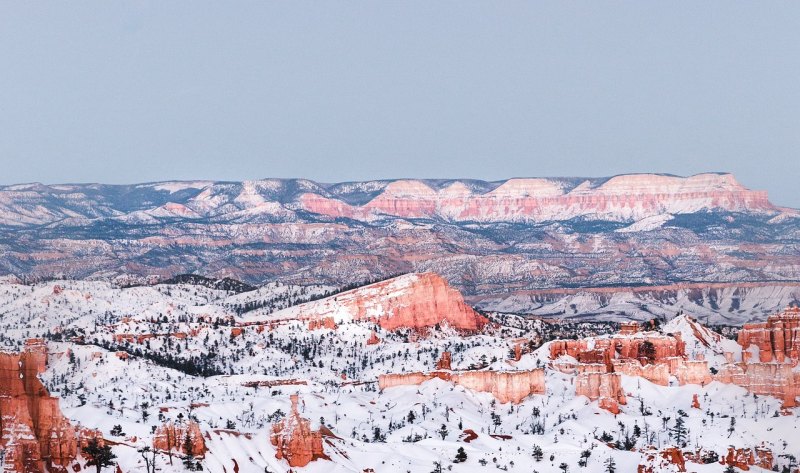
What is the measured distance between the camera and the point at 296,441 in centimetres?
9912

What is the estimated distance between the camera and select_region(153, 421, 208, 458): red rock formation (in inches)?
3671

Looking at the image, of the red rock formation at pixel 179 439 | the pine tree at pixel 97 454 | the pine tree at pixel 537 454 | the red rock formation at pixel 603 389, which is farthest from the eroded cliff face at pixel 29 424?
the red rock formation at pixel 603 389

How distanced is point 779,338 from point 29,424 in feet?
262

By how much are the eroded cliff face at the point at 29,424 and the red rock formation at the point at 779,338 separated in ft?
244

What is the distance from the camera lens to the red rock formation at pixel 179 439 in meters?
93.2

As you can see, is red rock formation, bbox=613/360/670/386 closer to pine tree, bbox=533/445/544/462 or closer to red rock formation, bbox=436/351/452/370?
red rock formation, bbox=436/351/452/370

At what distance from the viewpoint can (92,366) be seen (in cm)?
15562

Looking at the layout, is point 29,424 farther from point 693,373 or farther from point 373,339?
point 373,339

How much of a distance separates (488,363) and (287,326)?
48716 millimetres

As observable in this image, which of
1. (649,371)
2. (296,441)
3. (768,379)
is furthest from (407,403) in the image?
(296,441)

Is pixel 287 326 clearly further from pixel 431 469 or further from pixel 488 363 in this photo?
pixel 431 469

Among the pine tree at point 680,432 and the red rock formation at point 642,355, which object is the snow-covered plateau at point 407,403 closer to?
the red rock formation at point 642,355

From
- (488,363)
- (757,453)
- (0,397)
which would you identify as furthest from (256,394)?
(0,397)

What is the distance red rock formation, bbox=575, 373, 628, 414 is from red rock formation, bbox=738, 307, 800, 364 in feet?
A: 50.4
